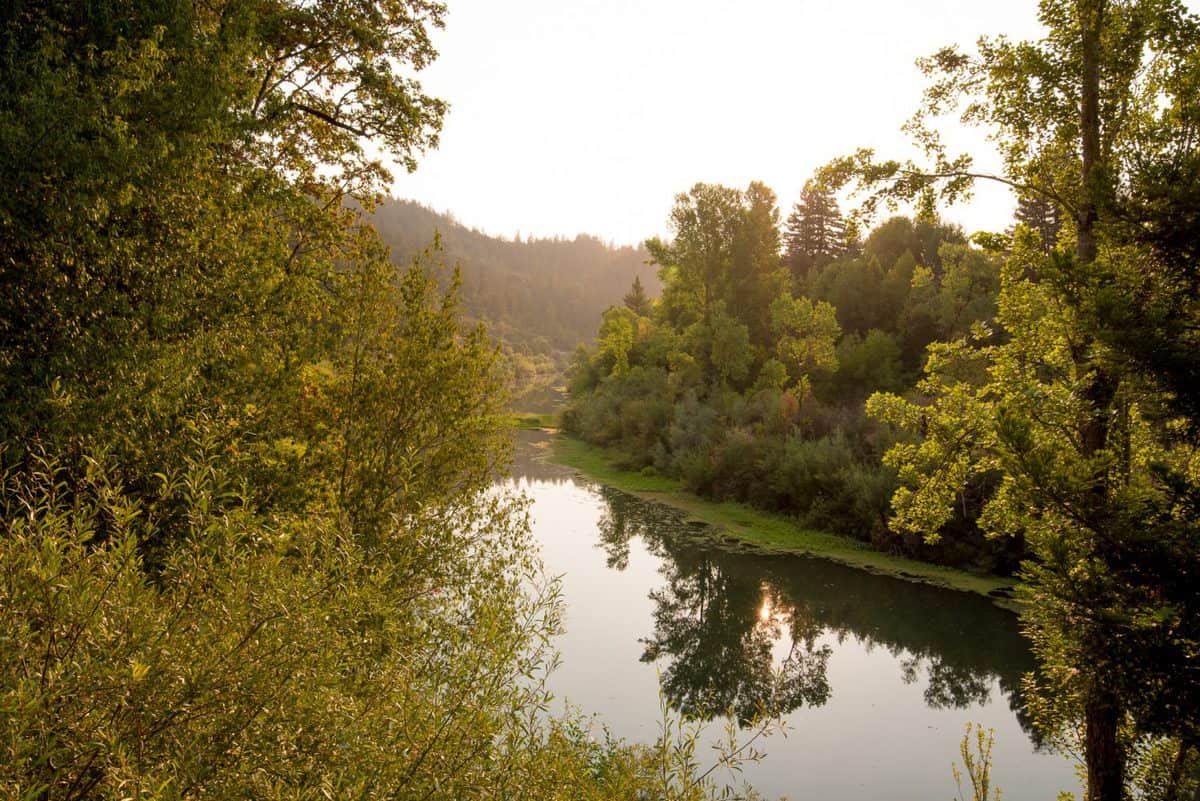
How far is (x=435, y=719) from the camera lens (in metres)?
3.78

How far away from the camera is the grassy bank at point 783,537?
18.8m

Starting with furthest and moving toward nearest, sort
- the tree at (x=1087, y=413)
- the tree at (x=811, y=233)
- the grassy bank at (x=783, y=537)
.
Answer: the tree at (x=811, y=233)
the grassy bank at (x=783, y=537)
the tree at (x=1087, y=413)

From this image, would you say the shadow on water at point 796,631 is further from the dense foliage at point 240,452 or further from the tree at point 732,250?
the tree at point 732,250

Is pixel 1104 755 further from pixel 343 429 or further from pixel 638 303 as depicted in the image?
pixel 638 303

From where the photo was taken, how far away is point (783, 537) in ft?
75.2

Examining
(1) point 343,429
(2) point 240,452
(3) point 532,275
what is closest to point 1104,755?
(1) point 343,429

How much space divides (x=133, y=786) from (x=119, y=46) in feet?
23.1

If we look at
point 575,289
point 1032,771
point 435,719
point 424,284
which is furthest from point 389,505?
point 575,289

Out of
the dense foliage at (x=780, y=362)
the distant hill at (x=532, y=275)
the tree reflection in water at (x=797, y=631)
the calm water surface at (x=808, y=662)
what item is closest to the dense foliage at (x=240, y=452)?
the calm water surface at (x=808, y=662)

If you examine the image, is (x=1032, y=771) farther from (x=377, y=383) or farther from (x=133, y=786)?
(x=133, y=786)

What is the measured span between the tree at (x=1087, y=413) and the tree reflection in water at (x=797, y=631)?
Result: 5.19 metres

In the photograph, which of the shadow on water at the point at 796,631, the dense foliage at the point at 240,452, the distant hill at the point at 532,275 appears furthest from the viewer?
the distant hill at the point at 532,275

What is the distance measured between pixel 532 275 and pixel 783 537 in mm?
149626

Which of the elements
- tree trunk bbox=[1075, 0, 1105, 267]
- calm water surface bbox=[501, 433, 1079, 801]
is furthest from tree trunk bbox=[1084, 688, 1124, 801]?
tree trunk bbox=[1075, 0, 1105, 267]
